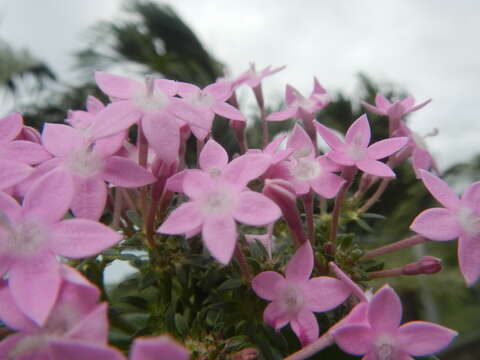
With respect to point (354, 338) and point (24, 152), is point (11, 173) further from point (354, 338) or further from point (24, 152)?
point (354, 338)

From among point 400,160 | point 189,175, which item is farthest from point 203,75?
point 189,175

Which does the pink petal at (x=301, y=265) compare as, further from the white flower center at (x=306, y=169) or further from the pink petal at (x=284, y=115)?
the pink petal at (x=284, y=115)

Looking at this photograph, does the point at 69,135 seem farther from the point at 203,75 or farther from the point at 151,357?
the point at 203,75

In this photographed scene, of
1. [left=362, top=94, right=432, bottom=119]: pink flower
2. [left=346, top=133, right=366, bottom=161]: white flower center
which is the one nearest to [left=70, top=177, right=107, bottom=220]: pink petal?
[left=346, top=133, right=366, bottom=161]: white flower center

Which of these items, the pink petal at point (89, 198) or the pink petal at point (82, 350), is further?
the pink petal at point (89, 198)

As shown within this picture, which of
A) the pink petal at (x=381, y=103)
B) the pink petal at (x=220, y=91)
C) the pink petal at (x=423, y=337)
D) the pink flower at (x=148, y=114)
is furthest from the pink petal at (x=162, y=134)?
the pink petal at (x=381, y=103)

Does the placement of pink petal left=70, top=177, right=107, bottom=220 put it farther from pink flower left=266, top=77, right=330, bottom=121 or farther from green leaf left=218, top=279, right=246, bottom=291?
pink flower left=266, top=77, right=330, bottom=121

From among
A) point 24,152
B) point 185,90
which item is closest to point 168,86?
point 185,90
